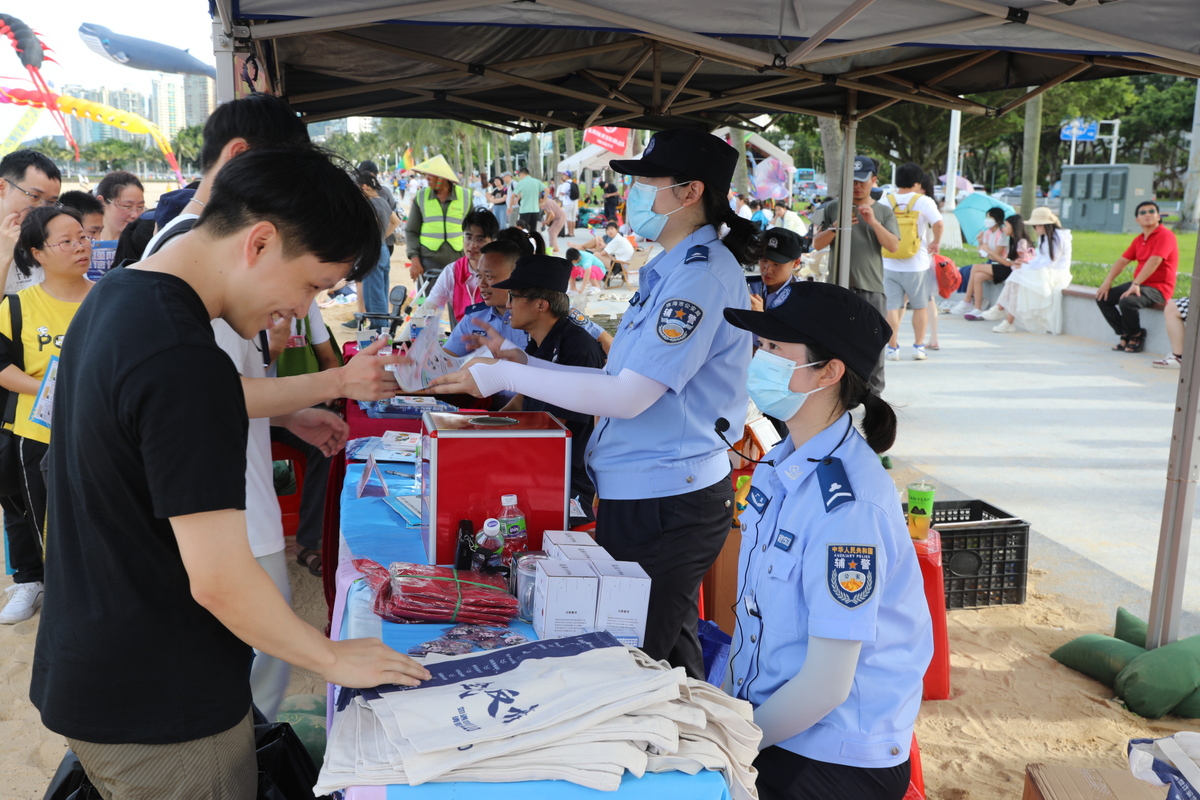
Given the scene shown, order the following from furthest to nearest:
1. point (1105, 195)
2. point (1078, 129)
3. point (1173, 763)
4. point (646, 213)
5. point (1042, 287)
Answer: point (1078, 129) → point (1105, 195) → point (1042, 287) → point (646, 213) → point (1173, 763)

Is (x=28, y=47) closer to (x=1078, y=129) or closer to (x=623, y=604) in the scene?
(x=623, y=604)

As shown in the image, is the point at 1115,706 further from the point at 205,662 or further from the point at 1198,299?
the point at 205,662

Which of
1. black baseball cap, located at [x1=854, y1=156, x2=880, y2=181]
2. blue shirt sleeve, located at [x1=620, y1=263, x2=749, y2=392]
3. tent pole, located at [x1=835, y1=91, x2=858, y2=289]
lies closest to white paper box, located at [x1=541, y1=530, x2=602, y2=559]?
blue shirt sleeve, located at [x1=620, y1=263, x2=749, y2=392]

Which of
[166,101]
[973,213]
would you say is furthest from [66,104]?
[166,101]

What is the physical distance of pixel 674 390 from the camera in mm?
2342

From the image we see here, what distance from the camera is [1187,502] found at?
11.9ft

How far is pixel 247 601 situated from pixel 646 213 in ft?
5.61

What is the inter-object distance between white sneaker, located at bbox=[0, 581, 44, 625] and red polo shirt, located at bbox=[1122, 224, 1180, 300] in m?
10.7

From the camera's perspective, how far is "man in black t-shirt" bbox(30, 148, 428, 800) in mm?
1156

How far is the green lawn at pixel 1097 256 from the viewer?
14.5 meters

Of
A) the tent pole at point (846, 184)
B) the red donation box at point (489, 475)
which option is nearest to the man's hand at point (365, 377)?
the red donation box at point (489, 475)

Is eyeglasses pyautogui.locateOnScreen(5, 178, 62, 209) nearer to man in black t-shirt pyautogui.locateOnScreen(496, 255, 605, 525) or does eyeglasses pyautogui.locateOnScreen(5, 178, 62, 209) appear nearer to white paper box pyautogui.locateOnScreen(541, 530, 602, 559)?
man in black t-shirt pyautogui.locateOnScreen(496, 255, 605, 525)

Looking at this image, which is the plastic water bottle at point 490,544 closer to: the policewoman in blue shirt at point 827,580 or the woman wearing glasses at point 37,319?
the policewoman in blue shirt at point 827,580

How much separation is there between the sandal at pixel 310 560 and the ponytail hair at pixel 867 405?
354 cm
